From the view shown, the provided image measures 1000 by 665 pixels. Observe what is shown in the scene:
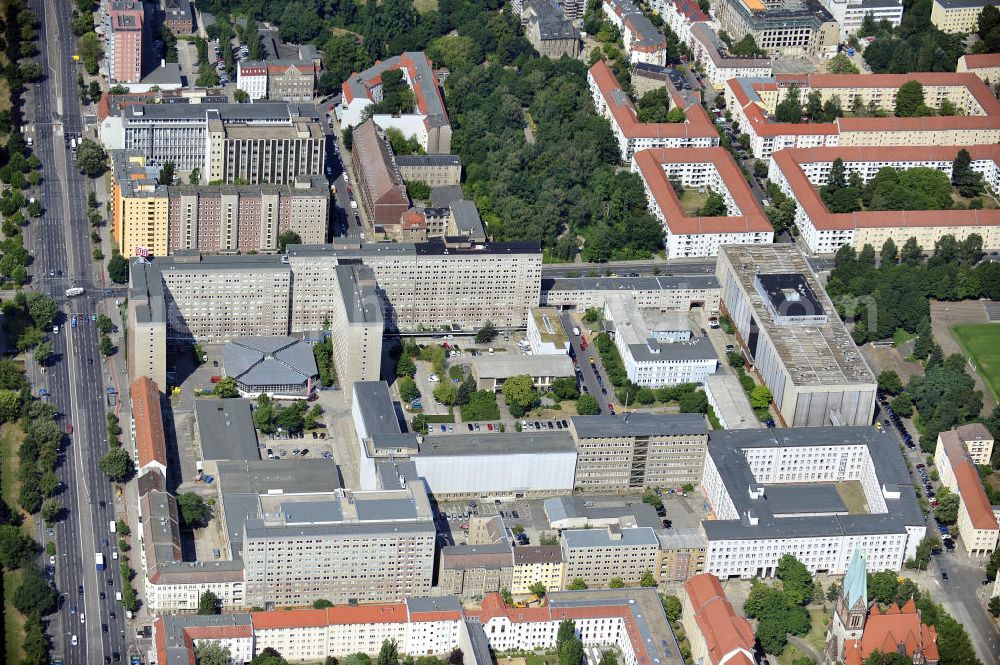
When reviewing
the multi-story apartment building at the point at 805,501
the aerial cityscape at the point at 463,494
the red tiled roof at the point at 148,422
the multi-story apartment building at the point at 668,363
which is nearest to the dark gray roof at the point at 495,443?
the aerial cityscape at the point at 463,494

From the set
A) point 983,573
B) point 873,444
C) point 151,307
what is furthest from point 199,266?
point 983,573

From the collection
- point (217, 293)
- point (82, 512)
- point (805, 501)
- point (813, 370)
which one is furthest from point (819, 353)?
point (82, 512)

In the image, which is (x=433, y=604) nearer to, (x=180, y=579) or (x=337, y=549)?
(x=337, y=549)

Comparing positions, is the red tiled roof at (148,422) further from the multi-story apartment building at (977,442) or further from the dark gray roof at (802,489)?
the multi-story apartment building at (977,442)

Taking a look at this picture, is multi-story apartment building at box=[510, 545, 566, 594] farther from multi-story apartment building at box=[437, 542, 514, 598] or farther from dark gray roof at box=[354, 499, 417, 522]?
dark gray roof at box=[354, 499, 417, 522]

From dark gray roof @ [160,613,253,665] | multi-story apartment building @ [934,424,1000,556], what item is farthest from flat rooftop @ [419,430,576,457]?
multi-story apartment building @ [934,424,1000,556]

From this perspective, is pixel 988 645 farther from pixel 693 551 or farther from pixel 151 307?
pixel 151 307
